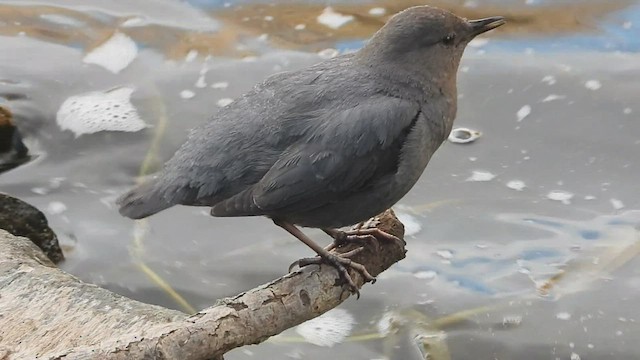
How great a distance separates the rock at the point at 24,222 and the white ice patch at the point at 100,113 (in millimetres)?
816

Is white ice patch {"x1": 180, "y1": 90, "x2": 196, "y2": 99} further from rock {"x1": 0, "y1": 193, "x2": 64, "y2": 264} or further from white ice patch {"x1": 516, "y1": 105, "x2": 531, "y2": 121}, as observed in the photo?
white ice patch {"x1": 516, "y1": 105, "x2": 531, "y2": 121}

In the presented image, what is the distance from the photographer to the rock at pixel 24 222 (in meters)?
2.99

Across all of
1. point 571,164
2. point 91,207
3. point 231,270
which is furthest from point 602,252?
point 91,207

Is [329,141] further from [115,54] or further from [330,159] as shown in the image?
[115,54]

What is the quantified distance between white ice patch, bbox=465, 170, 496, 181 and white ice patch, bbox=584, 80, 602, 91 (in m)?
0.63

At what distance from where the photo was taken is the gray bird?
1937mm

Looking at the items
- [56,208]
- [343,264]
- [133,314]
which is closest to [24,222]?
[56,208]

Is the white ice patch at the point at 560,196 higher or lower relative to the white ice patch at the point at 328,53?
lower

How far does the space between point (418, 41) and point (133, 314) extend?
89 cm

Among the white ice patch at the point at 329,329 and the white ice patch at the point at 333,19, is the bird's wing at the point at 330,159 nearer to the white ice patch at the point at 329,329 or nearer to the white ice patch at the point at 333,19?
the white ice patch at the point at 329,329

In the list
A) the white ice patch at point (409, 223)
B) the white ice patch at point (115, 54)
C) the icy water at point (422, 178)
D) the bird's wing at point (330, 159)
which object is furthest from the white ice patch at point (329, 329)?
the white ice patch at point (115, 54)

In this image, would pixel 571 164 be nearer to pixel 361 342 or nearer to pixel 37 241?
pixel 361 342

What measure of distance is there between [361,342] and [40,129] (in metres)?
1.72

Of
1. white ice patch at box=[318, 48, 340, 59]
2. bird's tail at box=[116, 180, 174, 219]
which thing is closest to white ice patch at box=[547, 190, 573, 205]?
white ice patch at box=[318, 48, 340, 59]
